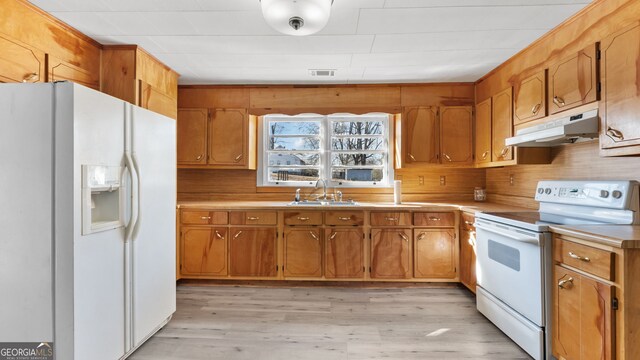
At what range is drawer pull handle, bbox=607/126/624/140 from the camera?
1.83 m

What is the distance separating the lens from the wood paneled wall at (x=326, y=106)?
3729mm

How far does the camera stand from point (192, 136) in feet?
12.2

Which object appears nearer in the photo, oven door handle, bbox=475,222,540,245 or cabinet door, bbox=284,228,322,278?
oven door handle, bbox=475,222,540,245

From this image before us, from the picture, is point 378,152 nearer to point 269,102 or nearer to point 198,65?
point 269,102

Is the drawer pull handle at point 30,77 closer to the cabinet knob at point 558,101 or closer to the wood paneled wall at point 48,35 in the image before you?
the wood paneled wall at point 48,35

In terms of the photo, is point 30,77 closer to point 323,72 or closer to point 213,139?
point 213,139

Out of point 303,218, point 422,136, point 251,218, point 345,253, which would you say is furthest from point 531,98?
point 251,218

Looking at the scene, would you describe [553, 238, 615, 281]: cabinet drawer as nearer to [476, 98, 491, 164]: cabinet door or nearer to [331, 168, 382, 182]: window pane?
[476, 98, 491, 164]: cabinet door

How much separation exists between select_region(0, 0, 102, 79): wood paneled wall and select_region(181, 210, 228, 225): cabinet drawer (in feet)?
4.93

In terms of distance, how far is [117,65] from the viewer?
274 centimetres

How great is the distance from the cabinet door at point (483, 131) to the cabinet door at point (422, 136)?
0.43m

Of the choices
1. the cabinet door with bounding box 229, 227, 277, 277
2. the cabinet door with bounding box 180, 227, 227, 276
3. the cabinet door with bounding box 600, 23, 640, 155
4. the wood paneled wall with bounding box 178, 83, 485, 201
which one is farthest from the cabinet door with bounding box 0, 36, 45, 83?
the cabinet door with bounding box 600, 23, 640, 155

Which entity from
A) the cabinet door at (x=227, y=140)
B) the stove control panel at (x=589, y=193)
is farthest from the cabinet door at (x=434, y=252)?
the cabinet door at (x=227, y=140)

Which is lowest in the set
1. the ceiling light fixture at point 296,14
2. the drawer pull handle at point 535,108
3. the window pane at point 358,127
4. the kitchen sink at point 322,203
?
the kitchen sink at point 322,203
